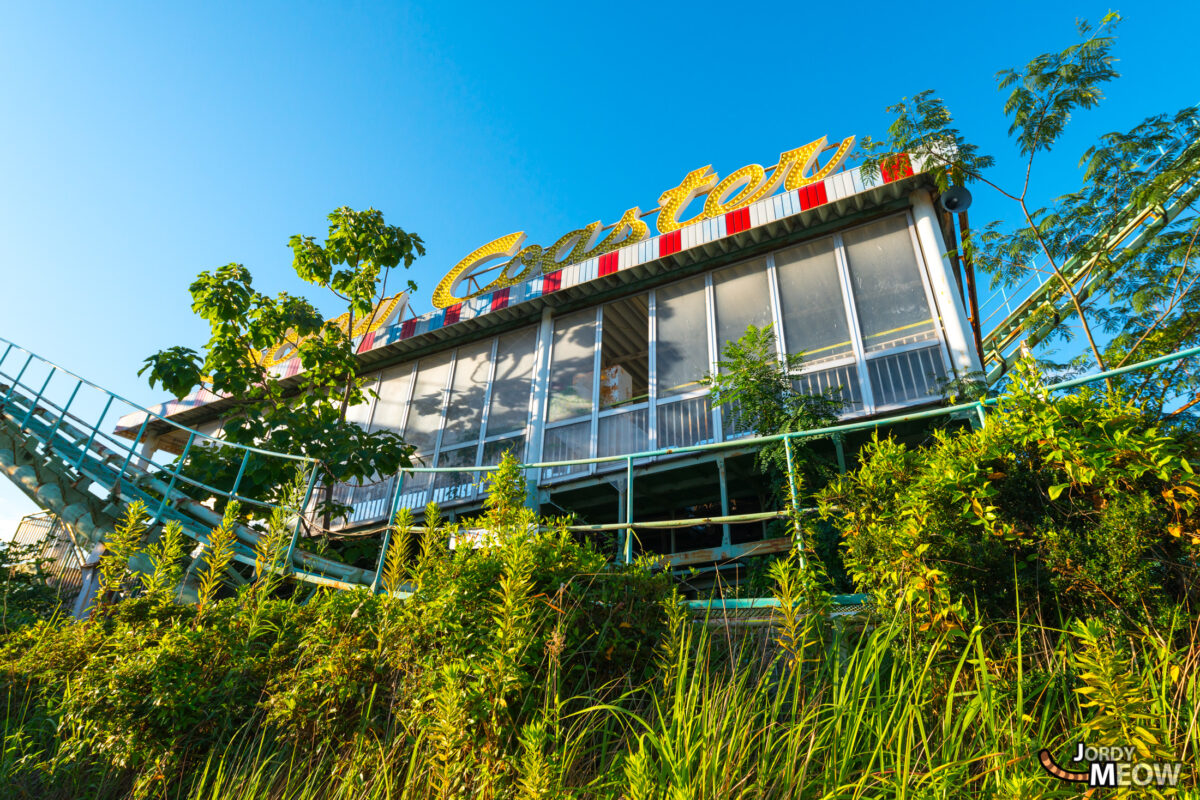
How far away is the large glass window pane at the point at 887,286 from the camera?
7.98 m

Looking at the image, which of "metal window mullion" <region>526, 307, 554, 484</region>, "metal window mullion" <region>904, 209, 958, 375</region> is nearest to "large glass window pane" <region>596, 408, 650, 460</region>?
"metal window mullion" <region>526, 307, 554, 484</region>

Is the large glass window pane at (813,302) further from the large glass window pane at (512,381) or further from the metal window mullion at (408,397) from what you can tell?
the metal window mullion at (408,397)

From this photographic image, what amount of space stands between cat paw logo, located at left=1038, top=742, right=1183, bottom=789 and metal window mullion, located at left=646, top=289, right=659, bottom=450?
654cm

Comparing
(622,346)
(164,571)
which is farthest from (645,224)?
(164,571)

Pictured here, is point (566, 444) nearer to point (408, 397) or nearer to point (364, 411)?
point (408, 397)

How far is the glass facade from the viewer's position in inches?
316

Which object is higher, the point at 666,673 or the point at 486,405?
the point at 486,405

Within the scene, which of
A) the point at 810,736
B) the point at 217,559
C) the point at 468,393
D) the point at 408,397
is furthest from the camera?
the point at 408,397

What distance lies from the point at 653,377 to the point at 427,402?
4.55 m

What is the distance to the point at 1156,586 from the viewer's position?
8.45ft

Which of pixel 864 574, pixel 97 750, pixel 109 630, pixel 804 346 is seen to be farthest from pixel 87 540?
pixel 804 346

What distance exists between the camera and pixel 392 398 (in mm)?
12141

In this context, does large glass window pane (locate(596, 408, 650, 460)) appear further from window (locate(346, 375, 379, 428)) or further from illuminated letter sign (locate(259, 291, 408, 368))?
illuminated letter sign (locate(259, 291, 408, 368))

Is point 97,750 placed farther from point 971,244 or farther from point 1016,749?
point 971,244
